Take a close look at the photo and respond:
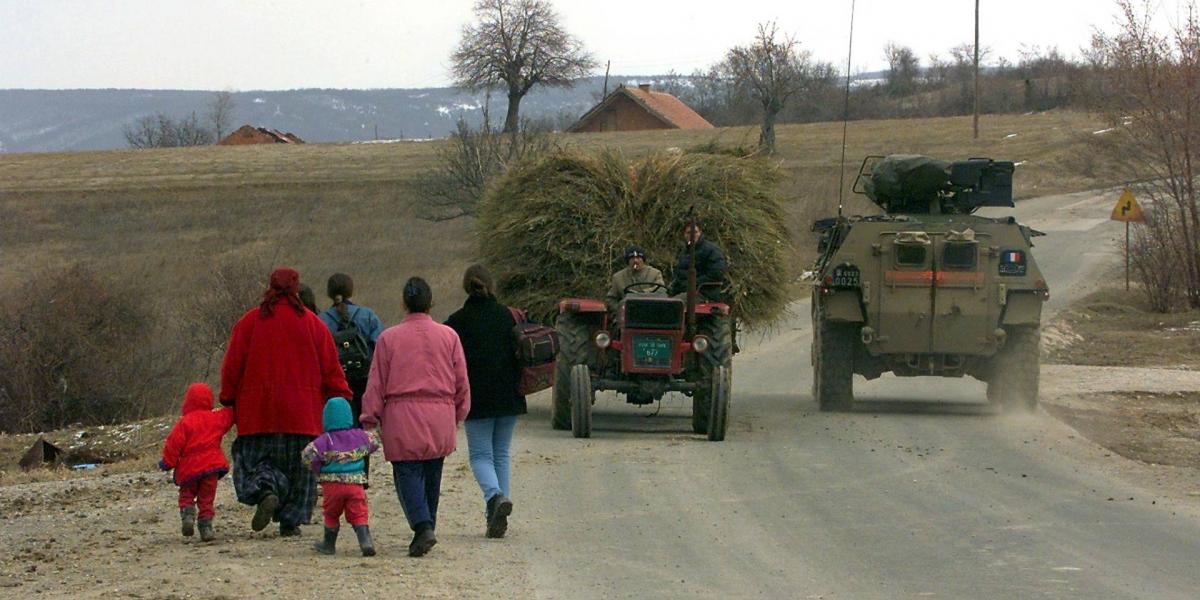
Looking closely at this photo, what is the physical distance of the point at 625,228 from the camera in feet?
52.5

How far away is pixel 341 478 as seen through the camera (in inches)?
351

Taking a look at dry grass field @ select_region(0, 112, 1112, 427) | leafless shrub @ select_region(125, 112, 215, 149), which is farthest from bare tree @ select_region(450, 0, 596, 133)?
leafless shrub @ select_region(125, 112, 215, 149)

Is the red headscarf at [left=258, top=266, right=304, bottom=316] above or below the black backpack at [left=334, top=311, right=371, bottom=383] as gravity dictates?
above

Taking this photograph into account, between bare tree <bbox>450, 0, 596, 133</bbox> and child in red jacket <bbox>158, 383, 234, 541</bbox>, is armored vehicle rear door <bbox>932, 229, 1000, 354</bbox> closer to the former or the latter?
child in red jacket <bbox>158, 383, 234, 541</bbox>

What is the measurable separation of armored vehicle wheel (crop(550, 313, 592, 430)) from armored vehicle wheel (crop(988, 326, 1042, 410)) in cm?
530

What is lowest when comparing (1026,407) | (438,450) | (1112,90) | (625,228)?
(1026,407)

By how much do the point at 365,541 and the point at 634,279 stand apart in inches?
247

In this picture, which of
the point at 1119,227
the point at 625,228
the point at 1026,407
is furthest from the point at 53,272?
the point at 1119,227

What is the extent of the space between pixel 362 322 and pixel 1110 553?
5.13m

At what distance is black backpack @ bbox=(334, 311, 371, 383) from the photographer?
35.1 ft

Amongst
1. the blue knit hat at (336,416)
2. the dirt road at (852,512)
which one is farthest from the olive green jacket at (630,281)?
the blue knit hat at (336,416)

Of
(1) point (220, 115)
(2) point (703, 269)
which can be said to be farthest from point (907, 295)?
(1) point (220, 115)

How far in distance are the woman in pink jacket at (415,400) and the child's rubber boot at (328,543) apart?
44 cm

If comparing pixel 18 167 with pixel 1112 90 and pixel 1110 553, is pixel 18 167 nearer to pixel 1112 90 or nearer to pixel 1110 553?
pixel 1112 90
